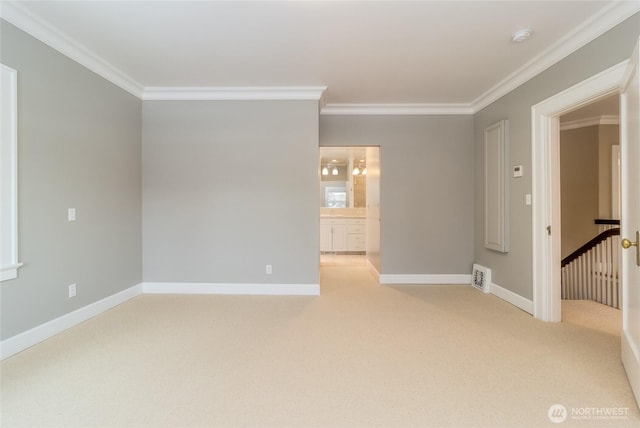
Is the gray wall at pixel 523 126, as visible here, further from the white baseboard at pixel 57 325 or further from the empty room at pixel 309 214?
the white baseboard at pixel 57 325

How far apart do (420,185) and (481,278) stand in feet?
4.92

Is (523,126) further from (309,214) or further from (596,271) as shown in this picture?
(309,214)

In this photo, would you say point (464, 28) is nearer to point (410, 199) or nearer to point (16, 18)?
point (410, 199)

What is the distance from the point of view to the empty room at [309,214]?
5.64ft

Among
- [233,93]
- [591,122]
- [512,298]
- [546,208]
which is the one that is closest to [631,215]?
[546,208]

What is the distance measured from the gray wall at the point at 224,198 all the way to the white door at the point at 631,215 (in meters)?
2.69

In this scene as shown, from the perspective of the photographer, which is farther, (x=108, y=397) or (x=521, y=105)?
(x=521, y=105)

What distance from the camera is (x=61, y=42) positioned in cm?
245

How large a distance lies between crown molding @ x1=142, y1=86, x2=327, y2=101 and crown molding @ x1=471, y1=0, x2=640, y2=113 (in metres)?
2.12

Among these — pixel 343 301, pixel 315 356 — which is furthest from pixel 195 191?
pixel 315 356

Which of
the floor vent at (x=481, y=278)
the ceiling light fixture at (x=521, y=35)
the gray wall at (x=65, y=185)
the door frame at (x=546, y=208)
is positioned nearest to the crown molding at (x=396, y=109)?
the door frame at (x=546, y=208)

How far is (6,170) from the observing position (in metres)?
2.05

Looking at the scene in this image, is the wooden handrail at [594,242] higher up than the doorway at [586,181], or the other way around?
the doorway at [586,181]

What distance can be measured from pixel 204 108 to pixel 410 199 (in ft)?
10.1
